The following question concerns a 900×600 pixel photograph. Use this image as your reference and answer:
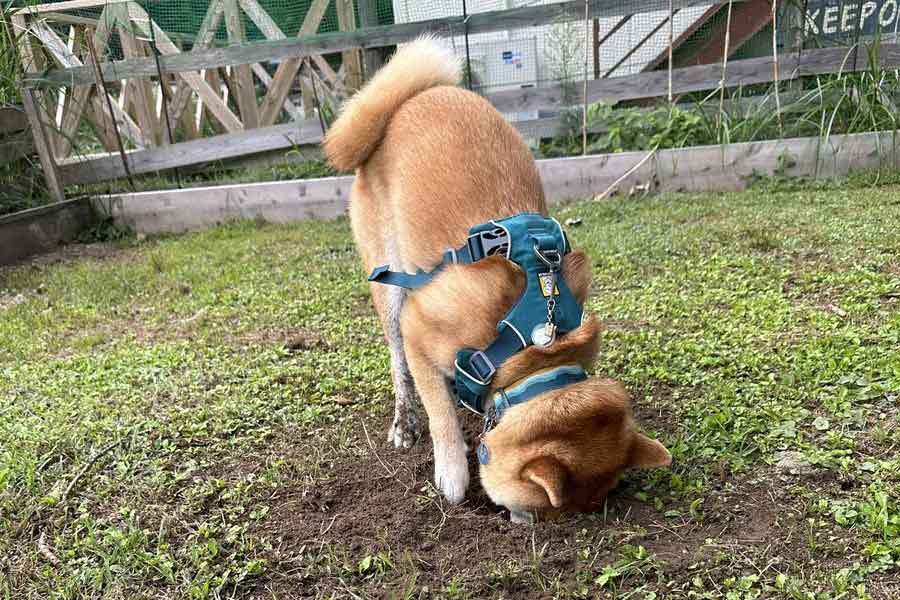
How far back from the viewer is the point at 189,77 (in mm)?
8930

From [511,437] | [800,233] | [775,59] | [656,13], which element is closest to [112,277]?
[511,437]

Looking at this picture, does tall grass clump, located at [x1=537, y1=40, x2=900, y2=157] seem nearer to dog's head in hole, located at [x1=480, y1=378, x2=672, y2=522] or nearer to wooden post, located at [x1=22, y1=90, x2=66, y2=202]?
dog's head in hole, located at [x1=480, y1=378, x2=672, y2=522]

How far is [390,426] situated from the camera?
3080 mm

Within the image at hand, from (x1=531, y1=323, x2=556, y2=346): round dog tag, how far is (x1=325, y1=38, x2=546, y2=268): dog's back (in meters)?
0.58

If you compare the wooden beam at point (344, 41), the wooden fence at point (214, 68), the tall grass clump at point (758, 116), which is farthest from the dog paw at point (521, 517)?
the wooden beam at point (344, 41)

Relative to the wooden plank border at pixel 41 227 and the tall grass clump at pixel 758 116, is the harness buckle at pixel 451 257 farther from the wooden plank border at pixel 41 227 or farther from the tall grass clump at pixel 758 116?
the wooden plank border at pixel 41 227

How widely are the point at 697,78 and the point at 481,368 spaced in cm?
672

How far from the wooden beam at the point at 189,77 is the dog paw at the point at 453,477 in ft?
23.9

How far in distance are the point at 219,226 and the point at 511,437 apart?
20.4 feet

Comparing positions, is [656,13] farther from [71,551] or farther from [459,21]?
[71,551]

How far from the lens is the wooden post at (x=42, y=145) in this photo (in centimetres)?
737

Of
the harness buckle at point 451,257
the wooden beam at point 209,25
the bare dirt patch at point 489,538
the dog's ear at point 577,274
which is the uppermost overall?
the wooden beam at point 209,25

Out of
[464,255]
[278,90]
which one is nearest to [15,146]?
[278,90]

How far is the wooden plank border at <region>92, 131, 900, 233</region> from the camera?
6.61 m
